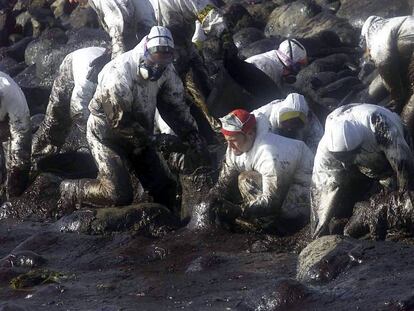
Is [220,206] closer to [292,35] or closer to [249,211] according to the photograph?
[249,211]

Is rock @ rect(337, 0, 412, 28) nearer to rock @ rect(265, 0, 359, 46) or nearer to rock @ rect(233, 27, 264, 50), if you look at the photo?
rock @ rect(265, 0, 359, 46)

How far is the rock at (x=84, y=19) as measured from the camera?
26.0 meters

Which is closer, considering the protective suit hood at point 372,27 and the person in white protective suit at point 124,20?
the protective suit hood at point 372,27

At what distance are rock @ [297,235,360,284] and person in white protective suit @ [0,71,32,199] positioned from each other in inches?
220

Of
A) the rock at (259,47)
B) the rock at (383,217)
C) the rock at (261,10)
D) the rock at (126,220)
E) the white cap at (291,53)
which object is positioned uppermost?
the white cap at (291,53)

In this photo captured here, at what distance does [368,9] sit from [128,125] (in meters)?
9.25

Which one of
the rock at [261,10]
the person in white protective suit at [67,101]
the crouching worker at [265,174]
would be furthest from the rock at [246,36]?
the crouching worker at [265,174]

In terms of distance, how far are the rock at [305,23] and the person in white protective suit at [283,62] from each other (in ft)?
16.3

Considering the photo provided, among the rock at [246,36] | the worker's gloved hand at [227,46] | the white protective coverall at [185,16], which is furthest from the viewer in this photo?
the rock at [246,36]

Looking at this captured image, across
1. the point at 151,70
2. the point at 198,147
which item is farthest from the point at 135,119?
the point at 198,147

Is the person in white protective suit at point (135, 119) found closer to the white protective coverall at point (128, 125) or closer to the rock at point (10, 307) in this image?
the white protective coverall at point (128, 125)

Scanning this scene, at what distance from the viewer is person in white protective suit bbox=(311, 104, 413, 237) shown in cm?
1101

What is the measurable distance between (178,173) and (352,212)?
8.89 ft

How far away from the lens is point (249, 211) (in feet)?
39.8
